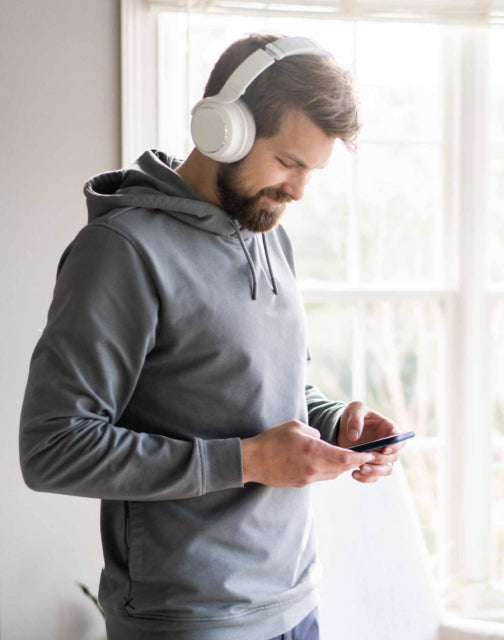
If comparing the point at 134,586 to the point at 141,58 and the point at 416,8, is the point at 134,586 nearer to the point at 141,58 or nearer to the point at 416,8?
the point at 141,58

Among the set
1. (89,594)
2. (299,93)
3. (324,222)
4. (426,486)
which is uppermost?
(299,93)

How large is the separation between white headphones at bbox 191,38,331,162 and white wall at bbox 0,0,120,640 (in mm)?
1023

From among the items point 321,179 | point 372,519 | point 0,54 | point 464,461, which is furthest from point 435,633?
point 0,54

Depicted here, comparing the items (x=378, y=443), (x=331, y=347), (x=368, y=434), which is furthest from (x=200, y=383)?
(x=331, y=347)

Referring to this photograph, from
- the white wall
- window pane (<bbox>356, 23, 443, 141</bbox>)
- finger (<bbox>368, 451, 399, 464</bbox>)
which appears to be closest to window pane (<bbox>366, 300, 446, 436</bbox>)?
window pane (<bbox>356, 23, 443, 141</bbox>)

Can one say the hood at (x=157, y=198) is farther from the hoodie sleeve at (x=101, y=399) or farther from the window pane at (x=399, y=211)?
the window pane at (x=399, y=211)

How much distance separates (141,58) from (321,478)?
1453mm

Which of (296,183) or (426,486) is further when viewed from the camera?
(426,486)

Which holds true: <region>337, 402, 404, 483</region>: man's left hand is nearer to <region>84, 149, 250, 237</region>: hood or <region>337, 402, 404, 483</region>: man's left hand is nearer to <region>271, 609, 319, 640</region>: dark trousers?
<region>271, 609, 319, 640</region>: dark trousers

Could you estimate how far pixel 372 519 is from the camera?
1764 mm

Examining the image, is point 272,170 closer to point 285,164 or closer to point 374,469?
point 285,164

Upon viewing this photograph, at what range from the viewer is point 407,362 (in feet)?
8.20

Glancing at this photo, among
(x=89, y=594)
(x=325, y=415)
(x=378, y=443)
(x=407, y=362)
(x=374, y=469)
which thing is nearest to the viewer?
(x=378, y=443)

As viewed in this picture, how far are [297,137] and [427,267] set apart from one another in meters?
1.42
